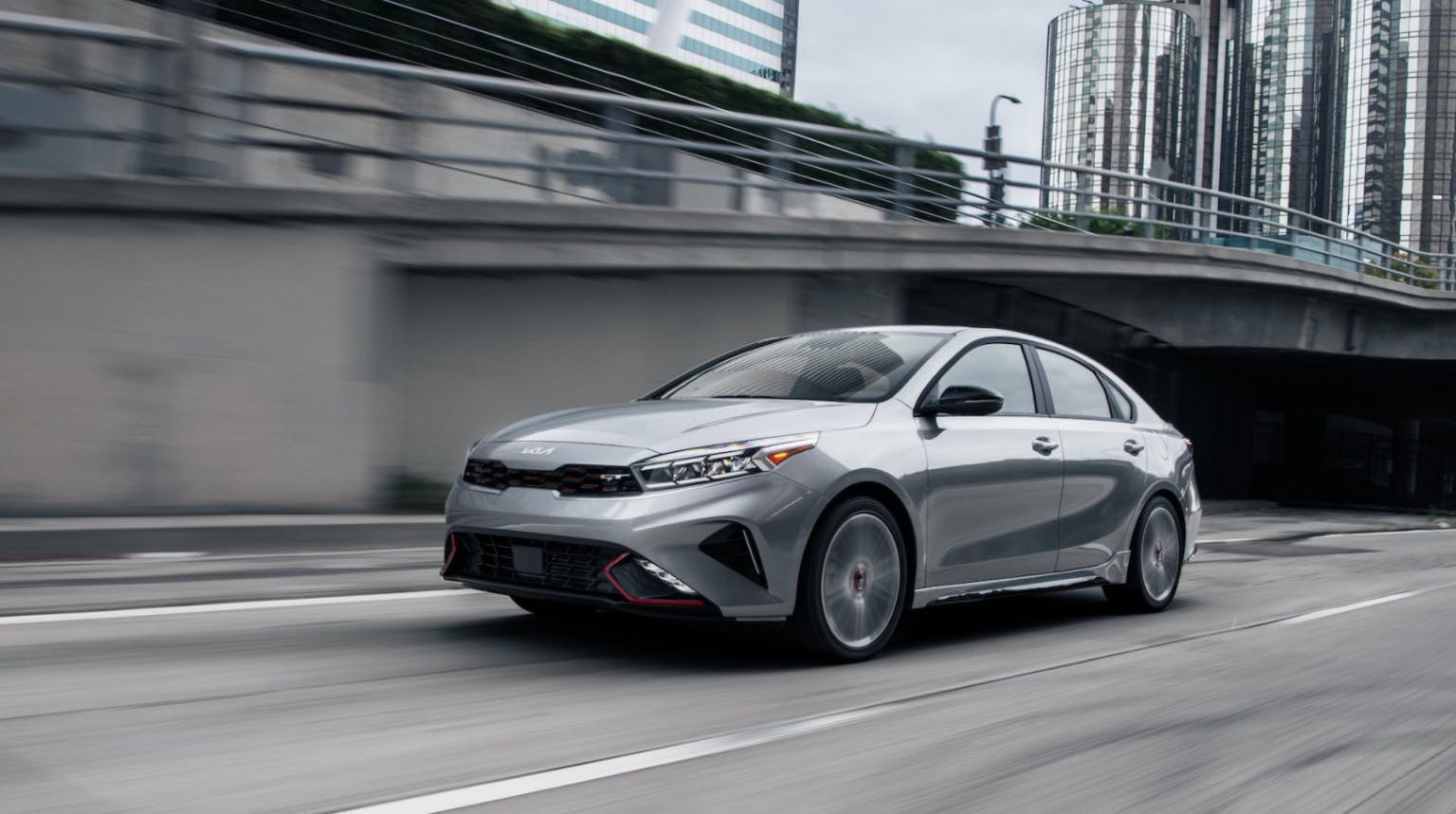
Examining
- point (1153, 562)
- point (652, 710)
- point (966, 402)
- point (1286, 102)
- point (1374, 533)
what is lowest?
point (1374, 533)

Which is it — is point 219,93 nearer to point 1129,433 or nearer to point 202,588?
point 202,588

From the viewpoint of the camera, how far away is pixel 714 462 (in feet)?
18.0

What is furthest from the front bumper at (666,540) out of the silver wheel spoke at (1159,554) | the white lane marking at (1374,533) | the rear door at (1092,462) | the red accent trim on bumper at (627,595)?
the white lane marking at (1374,533)

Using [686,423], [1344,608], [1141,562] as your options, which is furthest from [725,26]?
[686,423]

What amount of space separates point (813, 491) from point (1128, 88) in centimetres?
18903

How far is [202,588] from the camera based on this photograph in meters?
7.32

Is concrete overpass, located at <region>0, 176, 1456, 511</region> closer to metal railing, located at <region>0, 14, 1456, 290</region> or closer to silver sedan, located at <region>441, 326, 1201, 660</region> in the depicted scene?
metal railing, located at <region>0, 14, 1456, 290</region>

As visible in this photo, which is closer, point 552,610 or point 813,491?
point 813,491

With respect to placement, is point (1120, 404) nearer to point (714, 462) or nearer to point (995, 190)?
point (714, 462)

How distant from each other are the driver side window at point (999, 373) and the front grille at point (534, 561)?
200 centimetres

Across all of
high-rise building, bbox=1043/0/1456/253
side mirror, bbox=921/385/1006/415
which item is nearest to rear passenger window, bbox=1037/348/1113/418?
side mirror, bbox=921/385/1006/415

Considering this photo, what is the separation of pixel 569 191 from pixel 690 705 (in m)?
8.15

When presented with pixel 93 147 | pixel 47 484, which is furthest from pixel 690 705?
pixel 93 147

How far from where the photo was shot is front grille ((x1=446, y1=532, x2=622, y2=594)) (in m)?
5.36
